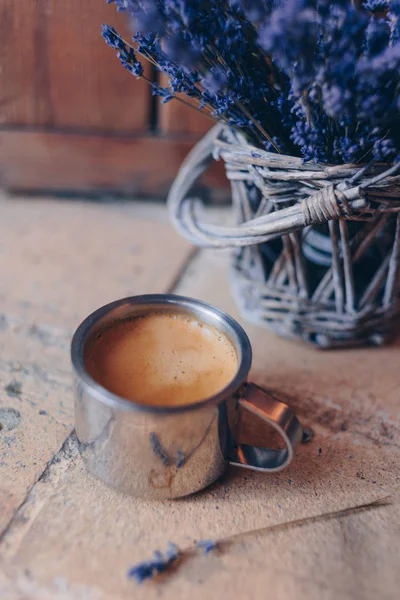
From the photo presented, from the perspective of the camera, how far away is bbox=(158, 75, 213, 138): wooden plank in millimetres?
1185

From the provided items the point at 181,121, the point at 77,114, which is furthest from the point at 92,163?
the point at 181,121

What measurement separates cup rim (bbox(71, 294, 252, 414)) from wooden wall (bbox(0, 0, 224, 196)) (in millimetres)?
531

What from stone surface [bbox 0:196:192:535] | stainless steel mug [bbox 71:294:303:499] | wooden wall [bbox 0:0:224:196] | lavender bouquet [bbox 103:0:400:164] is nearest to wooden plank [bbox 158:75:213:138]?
wooden wall [bbox 0:0:224:196]

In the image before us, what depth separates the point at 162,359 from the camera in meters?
0.73

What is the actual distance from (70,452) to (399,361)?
50cm

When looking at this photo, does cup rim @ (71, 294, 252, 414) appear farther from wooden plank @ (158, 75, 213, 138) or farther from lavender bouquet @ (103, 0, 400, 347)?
wooden plank @ (158, 75, 213, 138)

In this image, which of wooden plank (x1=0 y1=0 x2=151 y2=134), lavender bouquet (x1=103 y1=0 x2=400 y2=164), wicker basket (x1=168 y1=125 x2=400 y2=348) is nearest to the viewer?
lavender bouquet (x1=103 y1=0 x2=400 y2=164)

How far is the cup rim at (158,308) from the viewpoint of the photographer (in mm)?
614

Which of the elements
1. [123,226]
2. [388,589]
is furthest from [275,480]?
[123,226]

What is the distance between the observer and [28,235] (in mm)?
1185

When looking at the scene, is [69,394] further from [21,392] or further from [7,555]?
[7,555]

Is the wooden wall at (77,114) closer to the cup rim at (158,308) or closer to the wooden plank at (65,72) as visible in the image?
the wooden plank at (65,72)

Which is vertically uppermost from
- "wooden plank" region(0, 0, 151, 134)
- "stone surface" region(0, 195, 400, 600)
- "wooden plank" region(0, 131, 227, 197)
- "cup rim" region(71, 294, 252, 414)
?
"wooden plank" region(0, 0, 151, 134)

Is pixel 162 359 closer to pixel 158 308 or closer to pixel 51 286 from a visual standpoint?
pixel 158 308
